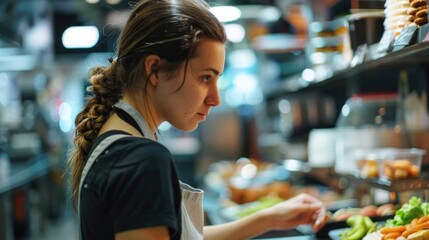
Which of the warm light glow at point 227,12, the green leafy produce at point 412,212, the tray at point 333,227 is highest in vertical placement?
the warm light glow at point 227,12

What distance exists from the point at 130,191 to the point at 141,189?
29 mm

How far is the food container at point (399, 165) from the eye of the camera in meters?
2.19

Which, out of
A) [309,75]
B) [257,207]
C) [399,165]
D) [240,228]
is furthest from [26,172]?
[399,165]

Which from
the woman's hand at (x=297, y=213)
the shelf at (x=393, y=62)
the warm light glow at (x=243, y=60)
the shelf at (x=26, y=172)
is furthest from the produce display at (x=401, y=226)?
the warm light glow at (x=243, y=60)

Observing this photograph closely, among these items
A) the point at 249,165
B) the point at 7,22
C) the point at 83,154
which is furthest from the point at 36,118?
the point at 83,154

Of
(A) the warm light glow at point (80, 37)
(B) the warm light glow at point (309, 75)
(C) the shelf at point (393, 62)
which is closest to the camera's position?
(C) the shelf at point (393, 62)

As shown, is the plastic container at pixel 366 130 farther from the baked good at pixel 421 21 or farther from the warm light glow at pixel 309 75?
the baked good at pixel 421 21

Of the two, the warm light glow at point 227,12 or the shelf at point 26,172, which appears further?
the shelf at point 26,172

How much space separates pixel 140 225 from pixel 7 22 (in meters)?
5.62

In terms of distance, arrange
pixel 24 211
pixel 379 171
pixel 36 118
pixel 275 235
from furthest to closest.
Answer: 1. pixel 36 118
2. pixel 24 211
3. pixel 275 235
4. pixel 379 171

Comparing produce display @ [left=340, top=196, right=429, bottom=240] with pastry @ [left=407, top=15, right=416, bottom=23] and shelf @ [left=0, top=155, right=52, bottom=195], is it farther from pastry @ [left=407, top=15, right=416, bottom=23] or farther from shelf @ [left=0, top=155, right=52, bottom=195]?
shelf @ [left=0, top=155, right=52, bottom=195]

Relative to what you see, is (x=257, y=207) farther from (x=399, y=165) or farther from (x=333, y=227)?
(x=399, y=165)

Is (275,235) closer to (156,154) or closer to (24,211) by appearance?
(156,154)

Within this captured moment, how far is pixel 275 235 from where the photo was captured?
254cm
